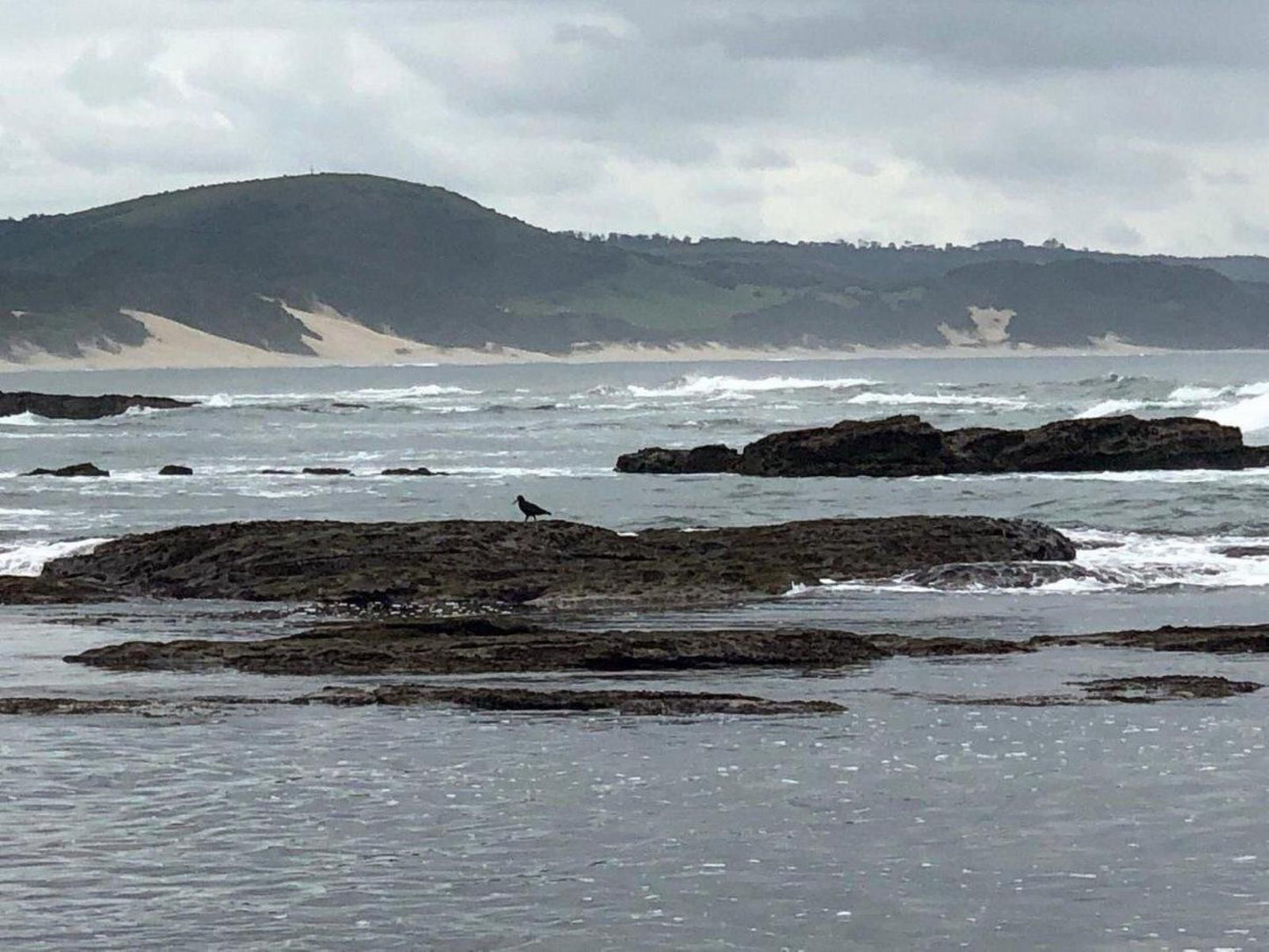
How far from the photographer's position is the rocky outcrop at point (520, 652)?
62.7ft

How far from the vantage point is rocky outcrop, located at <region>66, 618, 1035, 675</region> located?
62.7 feet

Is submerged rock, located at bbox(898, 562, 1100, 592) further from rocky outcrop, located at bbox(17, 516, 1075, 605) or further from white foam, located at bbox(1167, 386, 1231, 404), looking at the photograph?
white foam, located at bbox(1167, 386, 1231, 404)

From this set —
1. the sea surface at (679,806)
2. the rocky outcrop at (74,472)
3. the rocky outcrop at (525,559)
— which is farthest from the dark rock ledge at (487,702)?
the rocky outcrop at (74,472)

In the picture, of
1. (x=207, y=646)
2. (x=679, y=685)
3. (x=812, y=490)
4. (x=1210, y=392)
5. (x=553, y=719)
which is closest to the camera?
(x=553, y=719)

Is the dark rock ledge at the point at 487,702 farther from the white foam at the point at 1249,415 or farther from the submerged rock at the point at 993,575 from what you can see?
the white foam at the point at 1249,415

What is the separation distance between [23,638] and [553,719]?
711 cm

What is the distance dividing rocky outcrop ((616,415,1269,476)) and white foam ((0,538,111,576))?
20031 mm

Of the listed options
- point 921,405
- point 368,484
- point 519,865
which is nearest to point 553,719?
point 519,865

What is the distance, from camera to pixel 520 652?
1942cm

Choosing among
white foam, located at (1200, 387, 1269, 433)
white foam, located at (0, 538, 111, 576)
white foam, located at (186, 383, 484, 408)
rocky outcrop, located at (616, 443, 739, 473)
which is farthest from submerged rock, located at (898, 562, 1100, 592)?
white foam, located at (186, 383, 484, 408)

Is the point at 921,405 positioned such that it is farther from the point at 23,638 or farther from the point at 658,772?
the point at 658,772

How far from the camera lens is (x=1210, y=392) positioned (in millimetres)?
102312

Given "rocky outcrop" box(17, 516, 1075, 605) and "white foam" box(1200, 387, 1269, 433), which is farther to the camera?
"white foam" box(1200, 387, 1269, 433)

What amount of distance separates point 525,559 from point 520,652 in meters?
6.99
